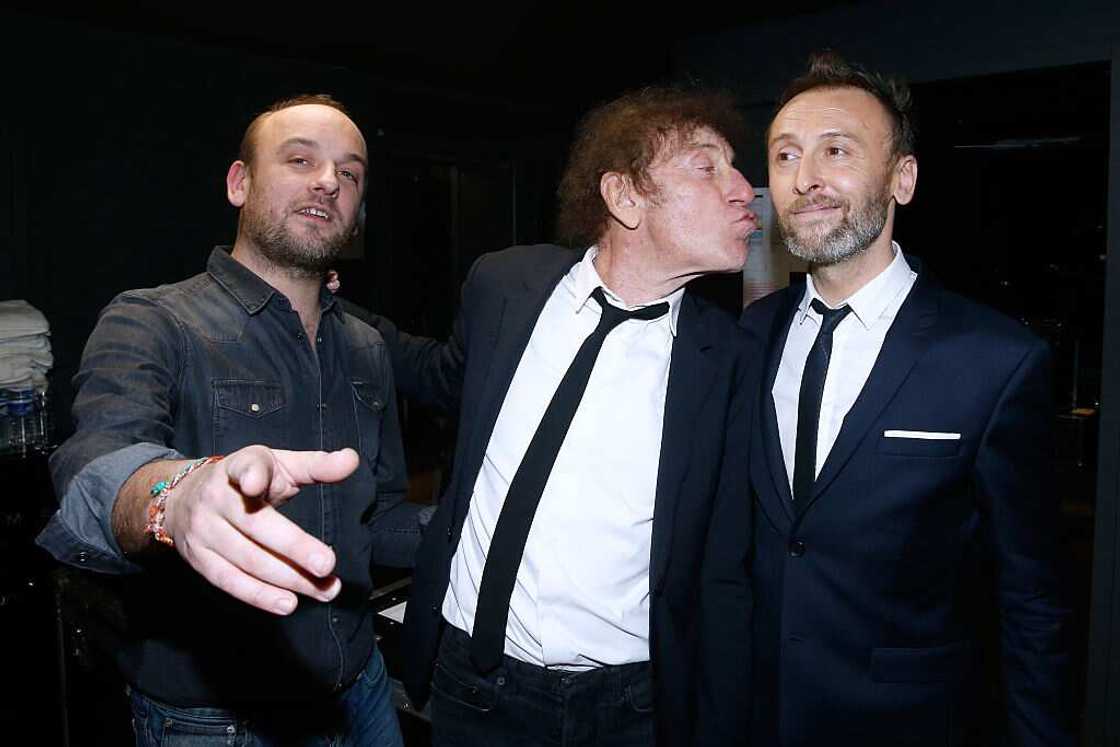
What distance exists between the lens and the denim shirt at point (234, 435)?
161 cm

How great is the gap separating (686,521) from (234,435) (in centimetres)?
105

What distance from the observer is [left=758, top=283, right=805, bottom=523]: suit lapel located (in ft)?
5.90

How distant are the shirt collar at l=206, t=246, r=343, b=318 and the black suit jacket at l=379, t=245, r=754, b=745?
0.53 m

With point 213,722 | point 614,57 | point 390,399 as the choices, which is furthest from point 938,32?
point 213,722

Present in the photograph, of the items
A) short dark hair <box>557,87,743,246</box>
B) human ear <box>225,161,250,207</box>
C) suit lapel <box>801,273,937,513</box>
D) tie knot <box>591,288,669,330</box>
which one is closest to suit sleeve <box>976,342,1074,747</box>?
suit lapel <box>801,273,937,513</box>

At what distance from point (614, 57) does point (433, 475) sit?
381 centimetres

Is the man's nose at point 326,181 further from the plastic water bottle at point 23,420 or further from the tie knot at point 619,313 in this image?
the plastic water bottle at point 23,420

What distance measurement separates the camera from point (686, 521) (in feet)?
5.82

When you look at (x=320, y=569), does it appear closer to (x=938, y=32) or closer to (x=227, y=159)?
(x=938, y=32)

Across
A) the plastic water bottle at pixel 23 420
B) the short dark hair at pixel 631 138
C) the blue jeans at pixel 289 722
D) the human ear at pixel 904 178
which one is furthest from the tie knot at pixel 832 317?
the plastic water bottle at pixel 23 420

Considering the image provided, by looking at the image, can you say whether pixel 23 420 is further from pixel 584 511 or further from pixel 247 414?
pixel 584 511

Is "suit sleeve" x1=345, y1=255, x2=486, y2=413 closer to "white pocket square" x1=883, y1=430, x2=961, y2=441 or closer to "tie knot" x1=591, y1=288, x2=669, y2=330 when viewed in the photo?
"tie knot" x1=591, y1=288, x2=669, y2=330

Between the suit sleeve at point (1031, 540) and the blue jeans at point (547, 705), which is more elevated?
the suit sleeve at point (1031, 540)

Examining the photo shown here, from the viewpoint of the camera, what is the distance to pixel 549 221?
21.3 feet
